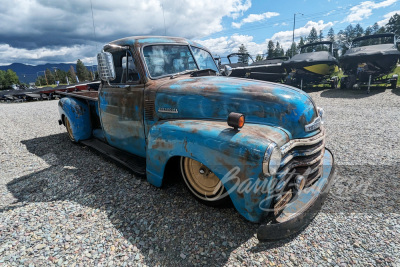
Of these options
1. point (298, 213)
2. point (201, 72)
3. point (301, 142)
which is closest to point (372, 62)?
point (201, 72)

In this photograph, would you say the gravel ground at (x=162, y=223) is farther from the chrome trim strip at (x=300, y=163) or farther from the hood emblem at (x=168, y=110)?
the hood emblem at (x=168, y=110)

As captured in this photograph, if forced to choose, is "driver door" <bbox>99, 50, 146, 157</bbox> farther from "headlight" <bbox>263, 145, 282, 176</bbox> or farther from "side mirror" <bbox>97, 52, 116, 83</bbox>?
"headlight" <bbox>263, 145, 282, 176</bbox>

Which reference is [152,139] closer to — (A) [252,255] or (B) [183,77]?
(B) [183,77]

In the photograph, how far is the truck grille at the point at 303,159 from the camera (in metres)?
2.17

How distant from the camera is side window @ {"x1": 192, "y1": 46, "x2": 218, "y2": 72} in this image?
3.85 meters

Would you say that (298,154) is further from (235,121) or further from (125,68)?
(125,68)

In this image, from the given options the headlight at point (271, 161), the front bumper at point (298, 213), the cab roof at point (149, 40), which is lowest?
the front bumper at point (298, 213)

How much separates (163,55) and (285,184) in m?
2.57

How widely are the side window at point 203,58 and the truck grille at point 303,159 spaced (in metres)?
2.18

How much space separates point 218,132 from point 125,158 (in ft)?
6.85

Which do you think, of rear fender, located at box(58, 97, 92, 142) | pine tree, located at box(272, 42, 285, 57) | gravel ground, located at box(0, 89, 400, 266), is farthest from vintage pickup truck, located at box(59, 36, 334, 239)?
pine tree, located at box(272, 42, 285, 57)

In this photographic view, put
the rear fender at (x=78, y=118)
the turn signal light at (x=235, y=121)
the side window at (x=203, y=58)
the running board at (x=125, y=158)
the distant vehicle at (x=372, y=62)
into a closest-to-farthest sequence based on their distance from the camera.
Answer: the turn signal light at (x=235, y=121)
the running board at (x=125, y=158)
the side window at (x=203, y=58)
the rear fender at (x=78, y=118)
the distant vehicle at (x=372, y=62)

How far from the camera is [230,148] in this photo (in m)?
2.10

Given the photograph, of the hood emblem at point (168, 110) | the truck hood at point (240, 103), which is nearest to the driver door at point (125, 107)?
the hood emblem at point (168, 110)
